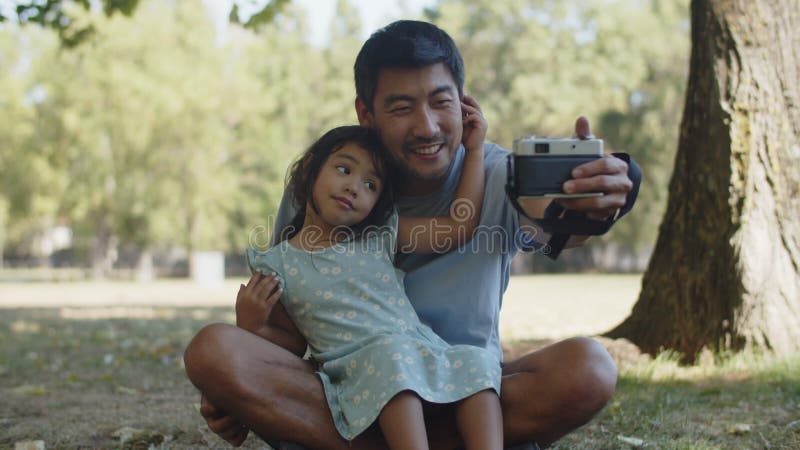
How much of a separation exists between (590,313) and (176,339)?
5.70 metres

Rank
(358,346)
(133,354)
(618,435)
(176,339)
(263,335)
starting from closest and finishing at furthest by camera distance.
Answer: (358,346), (263,335), (618,435), (133,354), (176,339)

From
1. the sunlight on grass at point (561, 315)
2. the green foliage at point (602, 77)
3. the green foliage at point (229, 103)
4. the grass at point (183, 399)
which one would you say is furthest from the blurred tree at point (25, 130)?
the grass at point (183, 399)

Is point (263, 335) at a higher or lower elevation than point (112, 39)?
lower

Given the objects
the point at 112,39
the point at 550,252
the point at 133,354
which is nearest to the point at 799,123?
the point at 550,252

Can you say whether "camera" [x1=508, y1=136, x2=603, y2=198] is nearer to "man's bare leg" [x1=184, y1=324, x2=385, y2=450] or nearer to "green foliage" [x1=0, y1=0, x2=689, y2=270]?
"man's bare leg" [x1=184, y1=324, x2=385, y2=450]

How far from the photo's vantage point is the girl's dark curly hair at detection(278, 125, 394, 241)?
3002 mm

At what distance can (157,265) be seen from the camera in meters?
45.7

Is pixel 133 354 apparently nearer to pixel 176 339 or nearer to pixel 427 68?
pixel 176 339

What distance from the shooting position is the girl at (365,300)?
8.35 feet

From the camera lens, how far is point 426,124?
292 centimetres

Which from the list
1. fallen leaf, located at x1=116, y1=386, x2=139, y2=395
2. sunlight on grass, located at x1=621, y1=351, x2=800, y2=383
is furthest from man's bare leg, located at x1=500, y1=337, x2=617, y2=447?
fallen leaf, located at x1=116, y1=386, x2=139, y2=395

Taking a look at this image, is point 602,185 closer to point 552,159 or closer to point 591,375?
point 552,159

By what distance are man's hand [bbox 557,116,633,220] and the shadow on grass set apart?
121 cm

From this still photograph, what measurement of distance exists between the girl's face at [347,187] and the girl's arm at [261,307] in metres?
0.32
